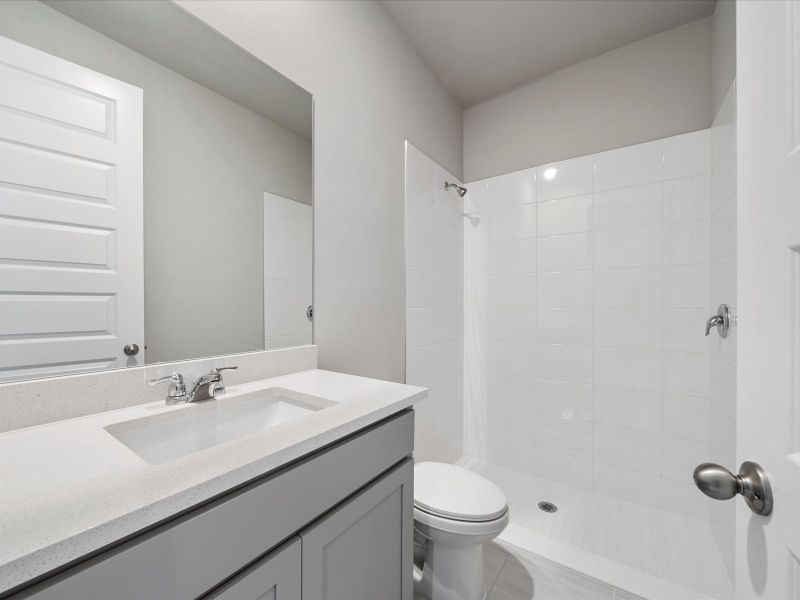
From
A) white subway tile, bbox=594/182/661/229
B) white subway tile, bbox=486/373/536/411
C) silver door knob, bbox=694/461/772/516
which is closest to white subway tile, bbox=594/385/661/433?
white subway tile, bbox=486/373/536/411

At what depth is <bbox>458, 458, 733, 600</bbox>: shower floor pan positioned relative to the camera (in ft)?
4.61

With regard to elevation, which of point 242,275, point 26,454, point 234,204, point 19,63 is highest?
point 19,63

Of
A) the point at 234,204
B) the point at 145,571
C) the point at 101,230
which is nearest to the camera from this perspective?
the point at 145,571

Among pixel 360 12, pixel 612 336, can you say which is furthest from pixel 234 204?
pixel 612 336

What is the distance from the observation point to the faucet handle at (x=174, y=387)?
35.3 inches

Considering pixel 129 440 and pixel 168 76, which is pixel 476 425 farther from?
pixel 168 76

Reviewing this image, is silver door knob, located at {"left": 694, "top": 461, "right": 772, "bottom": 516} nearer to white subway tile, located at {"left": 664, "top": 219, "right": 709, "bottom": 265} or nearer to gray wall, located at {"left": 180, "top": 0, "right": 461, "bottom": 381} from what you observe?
gray wall, located at {"left": 180, "top": 0, "right": 461, "bottom": 381}

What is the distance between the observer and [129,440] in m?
0.77

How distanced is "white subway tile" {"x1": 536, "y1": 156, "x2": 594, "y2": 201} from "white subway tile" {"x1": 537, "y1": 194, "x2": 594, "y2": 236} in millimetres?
42

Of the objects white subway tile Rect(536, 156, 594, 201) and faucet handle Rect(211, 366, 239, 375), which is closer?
faucet handle Rect(211, 366, 239, 375)

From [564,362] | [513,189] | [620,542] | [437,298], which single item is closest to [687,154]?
[513,189]

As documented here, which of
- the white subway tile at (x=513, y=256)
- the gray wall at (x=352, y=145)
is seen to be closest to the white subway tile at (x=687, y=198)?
the white subway tile at (x=513, y=256)

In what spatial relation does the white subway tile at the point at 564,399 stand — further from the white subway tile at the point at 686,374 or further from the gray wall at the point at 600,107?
the gray wall at the point at 600,107

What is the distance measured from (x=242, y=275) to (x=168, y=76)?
0.60m
